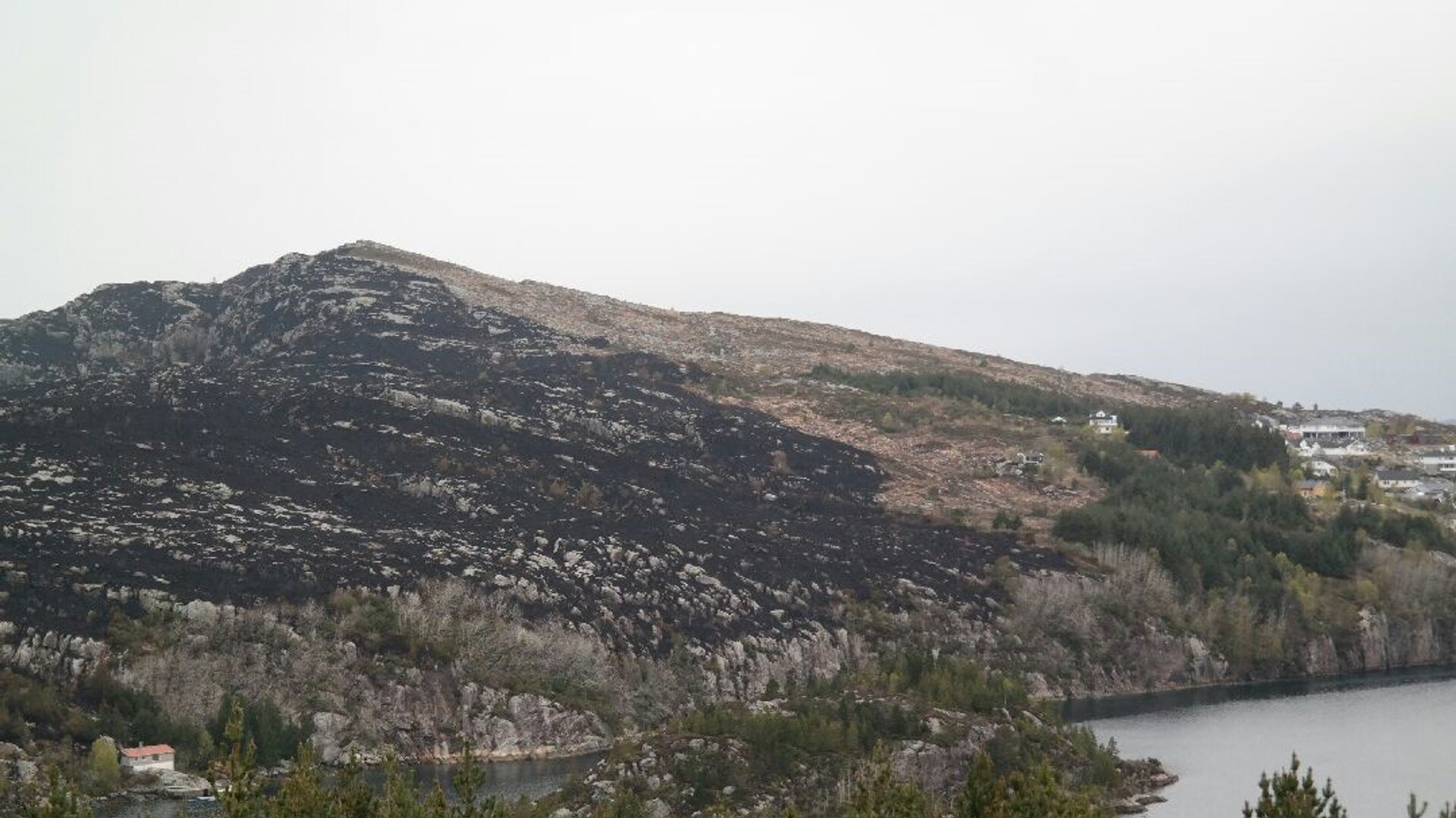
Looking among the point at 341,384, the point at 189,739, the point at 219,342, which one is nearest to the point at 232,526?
the point at 189,739

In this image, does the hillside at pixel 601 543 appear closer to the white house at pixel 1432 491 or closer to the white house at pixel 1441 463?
the white house at pixel 1432 491

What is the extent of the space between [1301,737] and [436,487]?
62935mm

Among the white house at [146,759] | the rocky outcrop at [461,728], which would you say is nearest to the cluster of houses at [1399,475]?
the rocky outcrop at [461,728]

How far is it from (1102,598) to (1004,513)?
726 inches

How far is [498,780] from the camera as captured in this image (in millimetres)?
76625

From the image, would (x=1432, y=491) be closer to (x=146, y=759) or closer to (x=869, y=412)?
(x=869, y=412)

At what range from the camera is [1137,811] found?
235 ft

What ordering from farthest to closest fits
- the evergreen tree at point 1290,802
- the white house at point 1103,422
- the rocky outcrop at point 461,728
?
the white house at point 1103,422, the rocky outcrop at point 461,728, the evergreen tree at point 1290,802

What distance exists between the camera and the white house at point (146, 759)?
71.5 metres

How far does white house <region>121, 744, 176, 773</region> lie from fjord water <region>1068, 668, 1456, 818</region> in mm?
47190

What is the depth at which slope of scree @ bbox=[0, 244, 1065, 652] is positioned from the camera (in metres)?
95.6

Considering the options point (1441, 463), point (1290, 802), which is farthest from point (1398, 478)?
point (1290, 802)

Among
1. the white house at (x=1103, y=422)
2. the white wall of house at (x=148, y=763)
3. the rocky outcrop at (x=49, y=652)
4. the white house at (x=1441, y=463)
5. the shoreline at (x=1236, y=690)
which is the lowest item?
the white wall of house at (x=148, y=763)

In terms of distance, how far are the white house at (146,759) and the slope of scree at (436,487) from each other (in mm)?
12412
